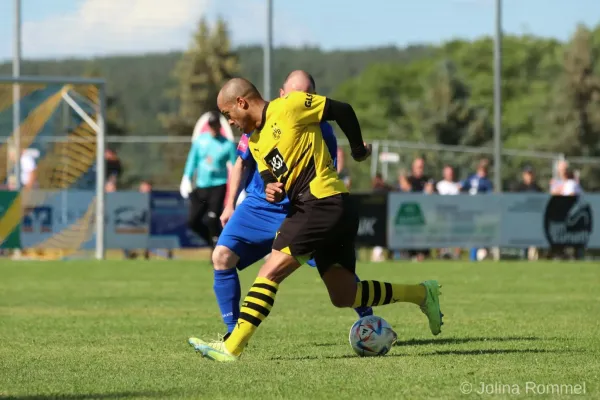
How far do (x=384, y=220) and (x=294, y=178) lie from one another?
54.2 feet

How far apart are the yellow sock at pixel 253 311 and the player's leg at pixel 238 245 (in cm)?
92

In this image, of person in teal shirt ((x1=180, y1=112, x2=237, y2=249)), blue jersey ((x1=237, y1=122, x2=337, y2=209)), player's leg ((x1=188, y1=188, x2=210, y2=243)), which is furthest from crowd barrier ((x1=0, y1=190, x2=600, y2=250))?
blue jersey ((x1=237, y1=122, x2=337, y2=209))

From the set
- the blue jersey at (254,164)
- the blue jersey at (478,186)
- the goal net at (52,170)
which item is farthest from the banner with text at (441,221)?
the blue jersey at (254,164)

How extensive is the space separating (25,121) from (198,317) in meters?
13.6

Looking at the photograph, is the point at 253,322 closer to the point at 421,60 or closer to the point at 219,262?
the point at 219,262

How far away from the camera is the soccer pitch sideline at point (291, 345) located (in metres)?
6.75

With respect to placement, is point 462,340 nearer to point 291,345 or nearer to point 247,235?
point 291,345

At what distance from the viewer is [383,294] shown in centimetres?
858

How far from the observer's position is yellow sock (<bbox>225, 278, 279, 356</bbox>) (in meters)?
7.95

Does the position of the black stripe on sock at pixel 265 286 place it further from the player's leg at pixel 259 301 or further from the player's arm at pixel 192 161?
the player's arm at pixel 192 161

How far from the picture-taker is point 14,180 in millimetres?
24062

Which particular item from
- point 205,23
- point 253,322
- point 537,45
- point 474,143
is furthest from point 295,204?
point 537,45

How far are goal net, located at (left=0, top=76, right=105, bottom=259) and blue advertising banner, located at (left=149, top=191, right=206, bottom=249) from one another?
1.13 metres

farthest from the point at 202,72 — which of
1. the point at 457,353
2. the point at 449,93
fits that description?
the point at 457,353
